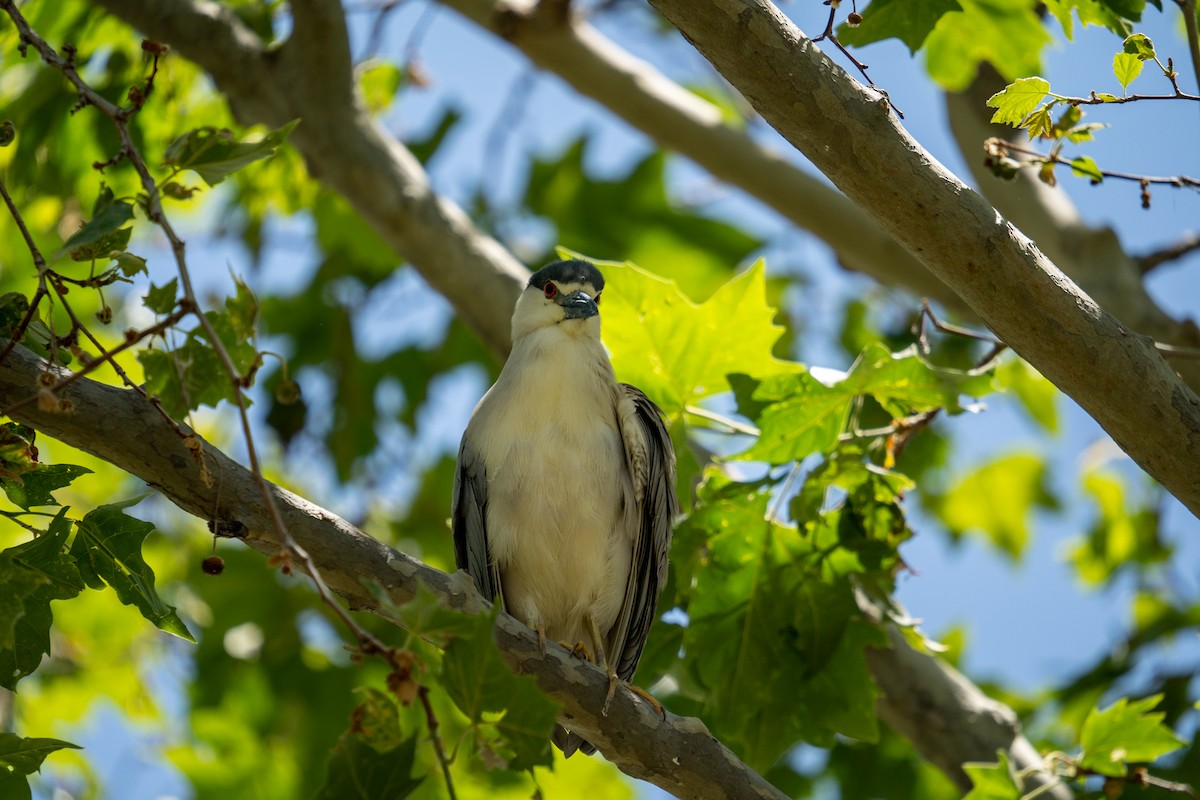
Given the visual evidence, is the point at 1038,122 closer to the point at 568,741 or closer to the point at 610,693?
the point at 610,693

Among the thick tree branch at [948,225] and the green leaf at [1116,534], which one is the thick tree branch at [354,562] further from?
the green leaf at [1116,534]

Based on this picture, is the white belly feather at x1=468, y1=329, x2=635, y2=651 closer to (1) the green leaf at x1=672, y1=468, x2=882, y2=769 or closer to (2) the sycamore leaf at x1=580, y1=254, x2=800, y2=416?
(2) the sycamore leaf at x1=580, y1=254, x2=800, y2=416

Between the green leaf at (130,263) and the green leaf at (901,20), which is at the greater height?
Answer: the green leaf at (901,20)

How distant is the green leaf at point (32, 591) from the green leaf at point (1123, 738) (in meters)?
3.04

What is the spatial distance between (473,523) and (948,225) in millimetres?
2166

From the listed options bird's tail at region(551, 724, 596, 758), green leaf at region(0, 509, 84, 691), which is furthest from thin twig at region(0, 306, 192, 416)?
bird's tail at region(551, 724, 596, 758)

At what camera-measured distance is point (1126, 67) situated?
2514 millimetres

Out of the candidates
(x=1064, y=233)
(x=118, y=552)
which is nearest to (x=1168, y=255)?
(x=1064, y=233)

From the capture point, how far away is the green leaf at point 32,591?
233cm

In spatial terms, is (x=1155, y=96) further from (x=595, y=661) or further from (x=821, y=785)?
(x=821, y=785)

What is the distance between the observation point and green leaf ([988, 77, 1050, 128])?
8.25 ft

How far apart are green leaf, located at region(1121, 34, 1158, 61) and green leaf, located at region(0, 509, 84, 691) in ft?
8.38

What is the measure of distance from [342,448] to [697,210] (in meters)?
2.62

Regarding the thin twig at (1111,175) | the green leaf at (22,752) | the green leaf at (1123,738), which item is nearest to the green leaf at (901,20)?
the thin twig at (1111,175)
